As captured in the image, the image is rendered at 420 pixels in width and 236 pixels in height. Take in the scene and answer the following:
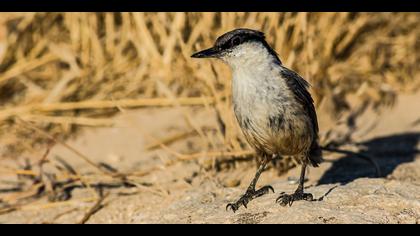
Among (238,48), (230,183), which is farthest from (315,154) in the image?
(238,48)

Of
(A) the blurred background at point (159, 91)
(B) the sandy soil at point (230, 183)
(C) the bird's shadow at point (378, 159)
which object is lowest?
(C) the bird's shadow at point (378, 159)

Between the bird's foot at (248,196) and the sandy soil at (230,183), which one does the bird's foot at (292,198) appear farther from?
the bird's foot at (248,196)

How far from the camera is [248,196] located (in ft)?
16.5

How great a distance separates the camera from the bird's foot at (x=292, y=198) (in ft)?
15.6

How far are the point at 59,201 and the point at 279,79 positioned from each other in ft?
7.22

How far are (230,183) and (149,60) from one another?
2.49 meters

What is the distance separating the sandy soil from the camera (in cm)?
468

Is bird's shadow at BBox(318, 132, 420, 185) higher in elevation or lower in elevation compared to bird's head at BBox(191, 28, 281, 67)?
lower

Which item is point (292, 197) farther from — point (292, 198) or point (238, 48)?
point (238, 48)

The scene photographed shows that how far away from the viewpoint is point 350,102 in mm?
7910

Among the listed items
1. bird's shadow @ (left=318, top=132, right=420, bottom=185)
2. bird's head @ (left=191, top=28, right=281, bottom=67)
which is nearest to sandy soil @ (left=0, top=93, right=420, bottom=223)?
bird's shadow @ (left=318, top=132, right=420, bottom=185)

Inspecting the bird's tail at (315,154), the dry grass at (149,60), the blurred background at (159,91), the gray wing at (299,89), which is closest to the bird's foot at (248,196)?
the bird's tail at (315,154)

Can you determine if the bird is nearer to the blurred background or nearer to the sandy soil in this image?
the sandy soil
